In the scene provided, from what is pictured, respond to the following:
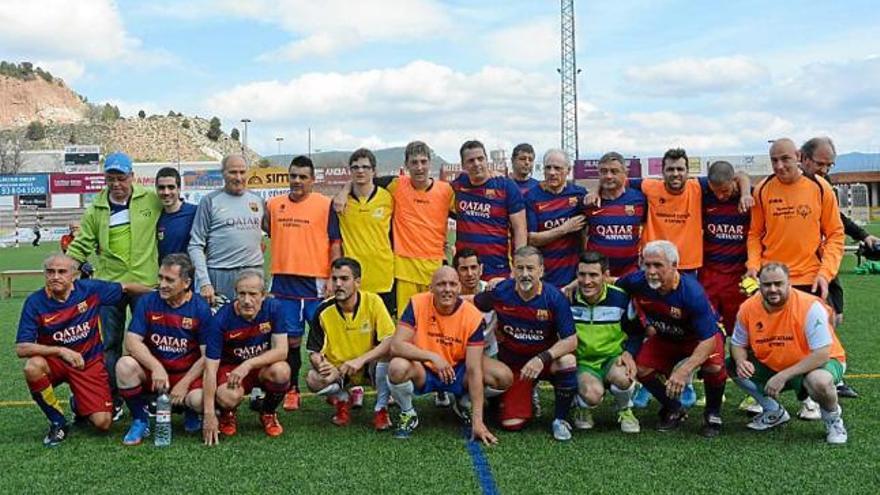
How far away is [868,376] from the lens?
601cm

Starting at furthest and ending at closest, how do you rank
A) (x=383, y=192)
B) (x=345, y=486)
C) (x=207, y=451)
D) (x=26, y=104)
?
(x=26, y=104), (x=383, y=192), (x=207, y=451), (x=345, y=486)

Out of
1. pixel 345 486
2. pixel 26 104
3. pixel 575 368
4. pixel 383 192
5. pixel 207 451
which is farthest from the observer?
pixel 26 104

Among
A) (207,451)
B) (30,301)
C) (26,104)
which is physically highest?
(26,104)

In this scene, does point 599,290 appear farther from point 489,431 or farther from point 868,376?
point 868,376

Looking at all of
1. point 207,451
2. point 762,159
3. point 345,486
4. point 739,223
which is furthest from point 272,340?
point 762,159

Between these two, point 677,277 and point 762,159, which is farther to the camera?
point 762,159

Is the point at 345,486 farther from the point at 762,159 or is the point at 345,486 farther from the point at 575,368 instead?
the point at 762,159

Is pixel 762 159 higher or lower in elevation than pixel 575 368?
higher

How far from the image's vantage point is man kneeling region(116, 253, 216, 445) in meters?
4.72

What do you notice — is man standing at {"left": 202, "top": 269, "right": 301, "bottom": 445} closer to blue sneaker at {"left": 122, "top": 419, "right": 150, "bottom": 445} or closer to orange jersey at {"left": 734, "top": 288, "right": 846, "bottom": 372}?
blue sneaker at {"left": 122, "top": 419, "right": 150, "bottom": 445}

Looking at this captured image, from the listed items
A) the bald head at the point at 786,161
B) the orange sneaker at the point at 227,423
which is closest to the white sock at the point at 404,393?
the orange sneaker at the point at 227,423

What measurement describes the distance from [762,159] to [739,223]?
1714 inches

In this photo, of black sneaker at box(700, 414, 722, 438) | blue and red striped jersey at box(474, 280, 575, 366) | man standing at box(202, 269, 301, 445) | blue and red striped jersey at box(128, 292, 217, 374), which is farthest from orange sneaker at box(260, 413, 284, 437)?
black sneaker at box(700, 414, 722, 438)

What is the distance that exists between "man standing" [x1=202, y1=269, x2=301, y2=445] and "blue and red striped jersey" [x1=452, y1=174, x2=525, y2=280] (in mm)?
1433
